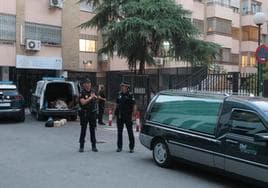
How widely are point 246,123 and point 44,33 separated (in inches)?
994

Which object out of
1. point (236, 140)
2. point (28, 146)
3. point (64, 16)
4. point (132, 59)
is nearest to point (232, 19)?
point (64, 16)

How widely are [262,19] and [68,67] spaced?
1807 cm

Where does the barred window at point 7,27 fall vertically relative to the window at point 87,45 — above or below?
above

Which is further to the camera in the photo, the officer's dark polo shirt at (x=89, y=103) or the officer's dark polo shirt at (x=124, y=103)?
the officer's dark polo shirt at (x=89, y=103)

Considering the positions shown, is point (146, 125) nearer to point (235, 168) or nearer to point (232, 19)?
point (235, 168)

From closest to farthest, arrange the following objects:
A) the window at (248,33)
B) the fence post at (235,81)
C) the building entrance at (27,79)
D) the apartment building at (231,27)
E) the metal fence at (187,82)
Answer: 1. the fence post at (235,81)
2. the metal fence at (187,82)
3. the building entrance at (27,79)
4. the apartment building at (231,27)
5. the window at (248,33)

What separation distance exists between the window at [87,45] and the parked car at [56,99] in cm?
1284

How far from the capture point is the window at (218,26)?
44469mm

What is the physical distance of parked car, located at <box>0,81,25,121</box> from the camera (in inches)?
762

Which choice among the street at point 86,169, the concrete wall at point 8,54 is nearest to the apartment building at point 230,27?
the concrete wall at point 8,54

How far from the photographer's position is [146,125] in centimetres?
1073

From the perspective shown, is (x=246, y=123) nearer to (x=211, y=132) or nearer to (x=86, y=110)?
(x=211, y=132)

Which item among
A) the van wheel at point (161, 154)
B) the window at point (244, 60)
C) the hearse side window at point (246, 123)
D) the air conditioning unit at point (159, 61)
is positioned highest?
the window at point (244, 60)

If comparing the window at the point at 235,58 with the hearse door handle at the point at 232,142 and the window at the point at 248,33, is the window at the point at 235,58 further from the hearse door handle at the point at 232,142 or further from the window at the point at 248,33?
the hearse door handle at the point at 232,142
